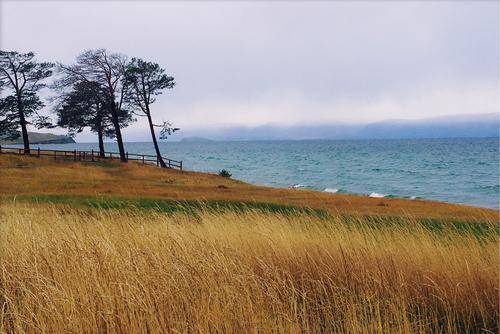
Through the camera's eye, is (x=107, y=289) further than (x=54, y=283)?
No

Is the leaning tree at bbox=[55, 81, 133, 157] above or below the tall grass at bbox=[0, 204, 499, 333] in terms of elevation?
above

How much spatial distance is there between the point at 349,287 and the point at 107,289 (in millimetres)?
3073

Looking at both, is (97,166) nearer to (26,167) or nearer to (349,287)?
(26,167)

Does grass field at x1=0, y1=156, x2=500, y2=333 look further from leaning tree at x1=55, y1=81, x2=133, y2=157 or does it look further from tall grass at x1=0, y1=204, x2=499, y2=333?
leaning tree at x1=55, y1=81, x2=133, y2=157

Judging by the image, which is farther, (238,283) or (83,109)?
(83,109)

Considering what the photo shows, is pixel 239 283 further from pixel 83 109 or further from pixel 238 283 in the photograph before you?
pixel 83 109

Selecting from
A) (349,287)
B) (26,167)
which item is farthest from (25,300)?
(26,167)

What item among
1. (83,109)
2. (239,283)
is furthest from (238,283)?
(83,109)

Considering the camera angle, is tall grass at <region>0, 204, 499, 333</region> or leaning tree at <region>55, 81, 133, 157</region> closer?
tall grass at <region>0, 204, 499, 333</region>

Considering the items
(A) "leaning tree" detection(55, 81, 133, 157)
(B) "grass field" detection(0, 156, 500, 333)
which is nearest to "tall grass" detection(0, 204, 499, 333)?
(B) "grass field" detection(0, 156, 500, 333)

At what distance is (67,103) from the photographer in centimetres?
4888

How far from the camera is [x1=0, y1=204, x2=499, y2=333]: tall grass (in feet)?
14.0

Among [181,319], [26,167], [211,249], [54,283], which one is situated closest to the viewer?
[181,319]

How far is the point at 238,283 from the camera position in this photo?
4984 millimetres
